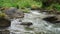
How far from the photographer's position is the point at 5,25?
14242 millimetres

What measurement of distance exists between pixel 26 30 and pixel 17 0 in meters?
19.3

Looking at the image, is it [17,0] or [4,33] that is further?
[17,0]

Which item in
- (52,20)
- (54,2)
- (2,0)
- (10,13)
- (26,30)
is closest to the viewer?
(26,30)

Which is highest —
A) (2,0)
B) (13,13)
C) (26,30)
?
(2,0)

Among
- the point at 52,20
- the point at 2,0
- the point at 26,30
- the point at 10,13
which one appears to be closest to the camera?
the point at 26,30

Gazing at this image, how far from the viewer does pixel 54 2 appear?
27125mm

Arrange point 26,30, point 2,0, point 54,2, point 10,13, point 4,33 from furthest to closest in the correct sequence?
point 2,0 < point 54,2 < point 10,13 < point 26,30 < point 4,33

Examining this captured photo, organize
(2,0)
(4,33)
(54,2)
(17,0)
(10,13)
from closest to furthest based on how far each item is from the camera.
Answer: (4,33)
(10,13)
(54,2)
(2,0)
(17,0)

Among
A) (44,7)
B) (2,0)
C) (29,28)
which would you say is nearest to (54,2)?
(44,7)

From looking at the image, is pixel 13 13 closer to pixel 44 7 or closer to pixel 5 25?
pixel 5 25

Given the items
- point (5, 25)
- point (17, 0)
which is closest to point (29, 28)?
point (5, 25)

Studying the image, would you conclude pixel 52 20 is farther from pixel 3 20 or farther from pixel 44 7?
pixel 44 7

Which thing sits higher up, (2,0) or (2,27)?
(2,0)

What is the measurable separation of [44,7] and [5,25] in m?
14.1
